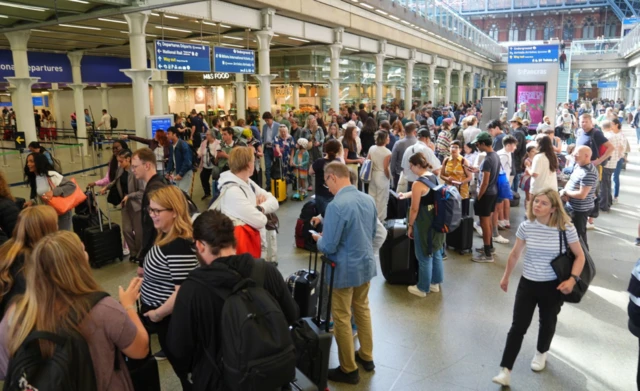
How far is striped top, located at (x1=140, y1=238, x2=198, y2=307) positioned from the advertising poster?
15450 mm

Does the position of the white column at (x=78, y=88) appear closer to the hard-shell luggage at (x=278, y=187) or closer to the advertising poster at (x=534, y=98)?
the hard-shell luggage at (x=278, y=187)

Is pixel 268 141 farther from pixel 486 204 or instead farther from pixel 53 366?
pixel 53 366

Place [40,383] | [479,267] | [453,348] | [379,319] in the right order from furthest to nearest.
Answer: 1. [479,267]
2. [379,319]
3. [453,348]
4. [40,383]

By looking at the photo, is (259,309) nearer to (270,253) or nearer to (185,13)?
(270,253)

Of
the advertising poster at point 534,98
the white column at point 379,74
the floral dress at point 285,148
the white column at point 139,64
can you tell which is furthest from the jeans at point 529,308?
the white column at point 379,74

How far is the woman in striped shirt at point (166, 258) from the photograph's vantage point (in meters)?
2.96

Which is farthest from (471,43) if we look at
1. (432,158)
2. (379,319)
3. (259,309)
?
(259,309)

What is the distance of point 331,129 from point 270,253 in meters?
4.57

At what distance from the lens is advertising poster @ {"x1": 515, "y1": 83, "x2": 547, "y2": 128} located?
16000 mm

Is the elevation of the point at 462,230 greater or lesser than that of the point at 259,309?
lesser

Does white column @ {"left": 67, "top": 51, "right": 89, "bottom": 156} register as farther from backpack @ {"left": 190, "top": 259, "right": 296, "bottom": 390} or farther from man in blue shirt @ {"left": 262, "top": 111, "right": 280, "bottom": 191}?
backpack @ {"left": 190, "top": 259, "right": 296, "bottom": 390}

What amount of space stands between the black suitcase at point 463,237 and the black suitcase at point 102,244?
4.72 meters

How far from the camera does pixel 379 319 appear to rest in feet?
15.8

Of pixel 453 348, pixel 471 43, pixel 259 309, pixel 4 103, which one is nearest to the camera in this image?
pixel 259 309
